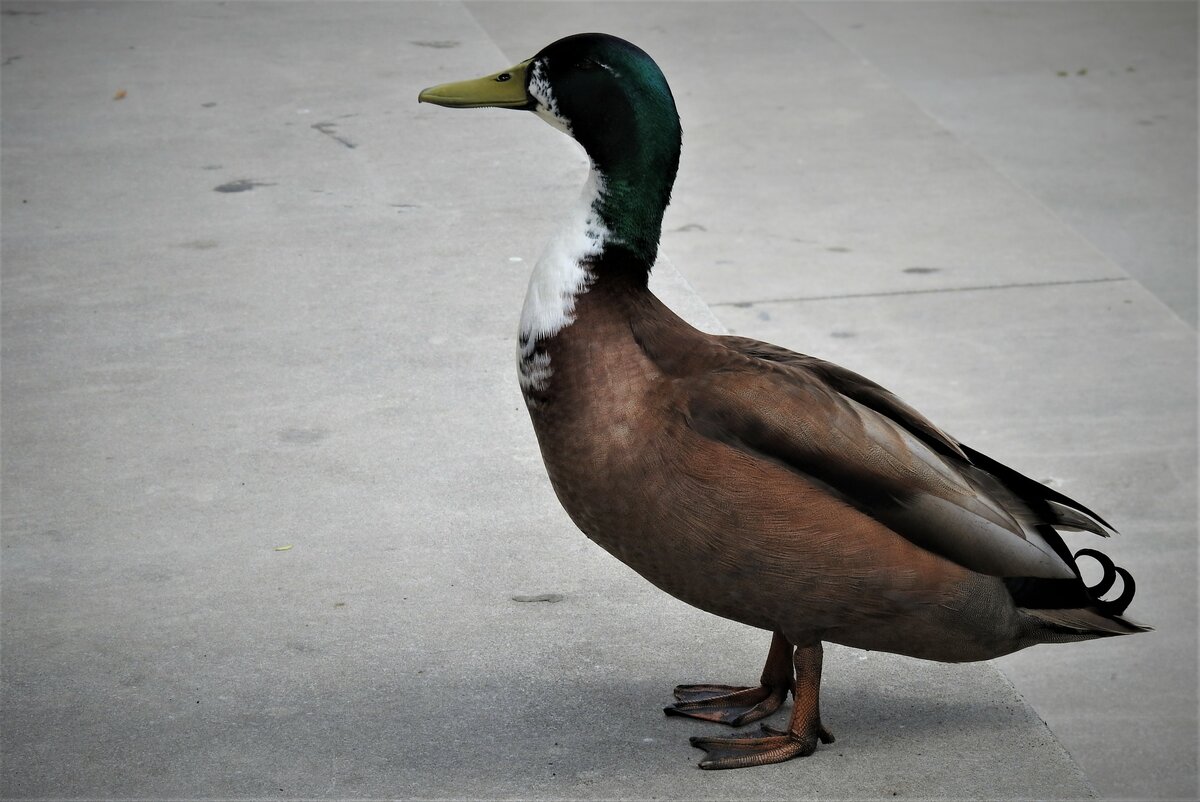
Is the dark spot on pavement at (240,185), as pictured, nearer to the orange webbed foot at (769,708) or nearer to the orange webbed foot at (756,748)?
the orange webbed foot at (769,708)

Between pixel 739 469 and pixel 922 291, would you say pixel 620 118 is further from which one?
pixel 922 291

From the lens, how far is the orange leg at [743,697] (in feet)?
8.87

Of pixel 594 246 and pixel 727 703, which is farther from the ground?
pixel 594 246

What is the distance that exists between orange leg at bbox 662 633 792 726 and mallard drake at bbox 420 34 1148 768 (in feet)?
0.42

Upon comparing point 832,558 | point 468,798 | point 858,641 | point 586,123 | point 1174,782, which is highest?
point 586,123

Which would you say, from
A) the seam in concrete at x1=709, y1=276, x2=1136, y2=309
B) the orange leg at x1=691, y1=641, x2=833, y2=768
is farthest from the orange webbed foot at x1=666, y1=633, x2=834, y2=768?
the seam in concrete at x1=709, y1=276, x2=1136, y2=309

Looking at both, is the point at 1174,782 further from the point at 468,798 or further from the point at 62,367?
the point at 62,367

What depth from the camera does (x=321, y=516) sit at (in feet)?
11.2

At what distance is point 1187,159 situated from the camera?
22.7 ft

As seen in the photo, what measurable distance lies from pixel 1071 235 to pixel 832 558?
4.18 metres

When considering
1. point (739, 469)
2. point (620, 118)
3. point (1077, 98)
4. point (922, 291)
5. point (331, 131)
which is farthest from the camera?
point (1077, 98)

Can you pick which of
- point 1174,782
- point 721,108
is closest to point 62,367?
point 1174,782

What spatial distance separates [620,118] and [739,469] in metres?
0.62

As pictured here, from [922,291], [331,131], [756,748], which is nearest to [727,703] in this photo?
[756,748]
